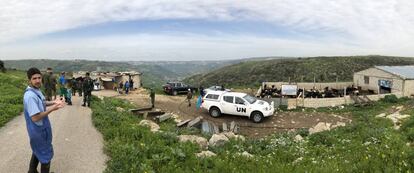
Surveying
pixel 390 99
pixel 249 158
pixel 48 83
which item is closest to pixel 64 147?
pixel 249 158

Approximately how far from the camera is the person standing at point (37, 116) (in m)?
5.53

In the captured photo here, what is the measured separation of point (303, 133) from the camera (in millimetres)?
15148

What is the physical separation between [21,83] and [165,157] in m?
23.4

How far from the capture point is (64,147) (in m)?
9.02

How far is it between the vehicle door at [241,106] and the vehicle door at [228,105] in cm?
21

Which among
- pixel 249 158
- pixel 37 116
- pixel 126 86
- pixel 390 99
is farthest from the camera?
pixel 126 86

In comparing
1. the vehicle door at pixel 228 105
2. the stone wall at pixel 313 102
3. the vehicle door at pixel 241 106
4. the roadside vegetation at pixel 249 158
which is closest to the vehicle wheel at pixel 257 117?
the vehicle door at pixel 241 106

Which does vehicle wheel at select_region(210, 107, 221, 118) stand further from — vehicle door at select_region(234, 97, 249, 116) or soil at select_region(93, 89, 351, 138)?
vehicle door at select_region(234, 97, 249, 116)

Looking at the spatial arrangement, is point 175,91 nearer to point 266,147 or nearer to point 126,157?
point 266,147

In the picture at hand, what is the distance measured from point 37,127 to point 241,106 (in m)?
16.3

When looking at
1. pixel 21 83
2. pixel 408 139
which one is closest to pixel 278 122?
pixel 408 139

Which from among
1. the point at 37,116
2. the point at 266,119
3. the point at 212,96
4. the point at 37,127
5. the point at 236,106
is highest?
the point at 37,116

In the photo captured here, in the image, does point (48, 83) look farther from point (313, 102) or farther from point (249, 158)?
point (313, 102)

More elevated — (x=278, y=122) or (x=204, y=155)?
(x=204, y=155)
